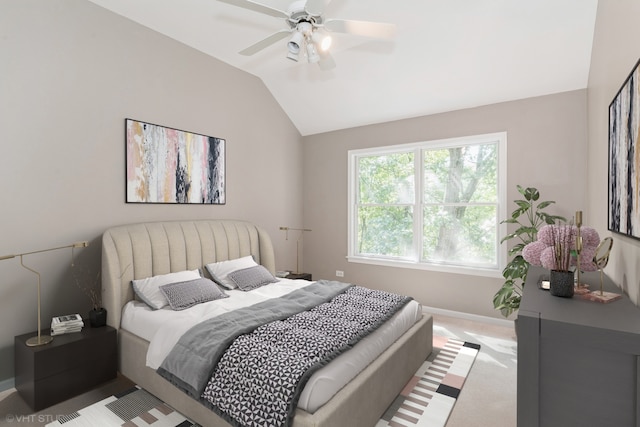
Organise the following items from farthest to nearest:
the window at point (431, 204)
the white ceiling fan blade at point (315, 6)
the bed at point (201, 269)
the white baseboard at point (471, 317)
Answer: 1. the window at point (431, 204)
2. the white baseboard at point (471, 317)
3. the white ceiling fan blade at point (315, 6)
4. the bed at point (201, 269)

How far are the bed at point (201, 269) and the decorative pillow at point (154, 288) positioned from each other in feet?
0.32

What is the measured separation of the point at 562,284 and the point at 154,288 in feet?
9.76

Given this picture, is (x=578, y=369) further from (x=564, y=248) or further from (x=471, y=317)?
(x=471, y=317)

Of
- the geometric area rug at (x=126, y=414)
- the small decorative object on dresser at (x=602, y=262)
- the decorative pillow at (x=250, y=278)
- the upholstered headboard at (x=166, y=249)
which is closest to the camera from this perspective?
the small decorative object on dresser at (x=602, y=262)

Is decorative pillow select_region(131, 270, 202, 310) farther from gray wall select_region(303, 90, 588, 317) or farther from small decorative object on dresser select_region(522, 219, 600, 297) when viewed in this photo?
small decorative object on dresser select_region(522, 219, 600, 297)

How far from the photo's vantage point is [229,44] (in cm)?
368

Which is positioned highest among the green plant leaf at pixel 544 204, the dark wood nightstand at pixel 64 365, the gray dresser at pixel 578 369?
the green plant leaf at pixel 544 204

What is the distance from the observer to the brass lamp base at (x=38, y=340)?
2.28 meters

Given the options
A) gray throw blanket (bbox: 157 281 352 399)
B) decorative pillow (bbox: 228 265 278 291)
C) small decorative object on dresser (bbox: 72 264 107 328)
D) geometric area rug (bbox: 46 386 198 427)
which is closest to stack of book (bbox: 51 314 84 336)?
small decorative object on dresser (bbox: 72 264 107 328)

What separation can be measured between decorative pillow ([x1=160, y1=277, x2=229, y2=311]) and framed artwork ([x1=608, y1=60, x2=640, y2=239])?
9.65 feet

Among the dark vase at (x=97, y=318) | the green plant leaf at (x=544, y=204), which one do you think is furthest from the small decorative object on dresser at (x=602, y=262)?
the dark vase at (x=97, y=318)

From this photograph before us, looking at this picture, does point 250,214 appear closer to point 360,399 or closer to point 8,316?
point 8,316

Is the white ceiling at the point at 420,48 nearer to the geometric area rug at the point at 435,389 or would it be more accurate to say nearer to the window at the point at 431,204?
the window at the point at 431,204

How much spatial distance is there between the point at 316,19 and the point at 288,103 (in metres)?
2.54
